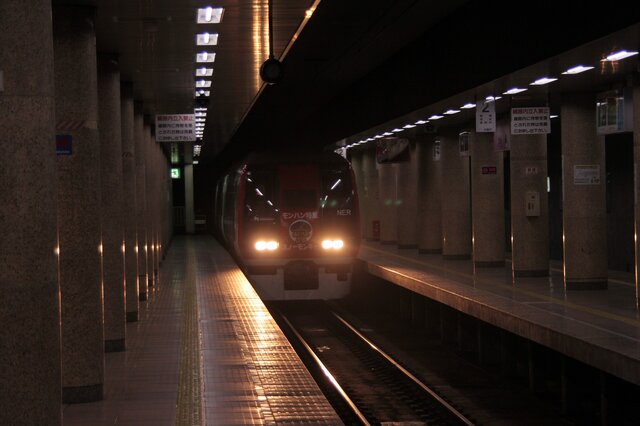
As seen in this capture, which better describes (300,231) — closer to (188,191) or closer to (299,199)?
(299,199)

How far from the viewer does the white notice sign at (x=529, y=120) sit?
16.5 m

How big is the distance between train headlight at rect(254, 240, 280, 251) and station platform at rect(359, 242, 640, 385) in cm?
240

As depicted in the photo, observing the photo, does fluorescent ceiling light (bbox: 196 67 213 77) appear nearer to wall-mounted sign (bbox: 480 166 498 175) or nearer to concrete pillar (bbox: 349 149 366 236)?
wall-mounted sign (bbox: 480 166 498 175)

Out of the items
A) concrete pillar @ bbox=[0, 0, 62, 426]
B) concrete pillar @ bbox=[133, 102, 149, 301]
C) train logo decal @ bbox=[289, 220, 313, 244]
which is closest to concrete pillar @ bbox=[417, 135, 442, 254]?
train logo decal @ bbox=[289, 220, 313, 244]

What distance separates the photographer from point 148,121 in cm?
2158

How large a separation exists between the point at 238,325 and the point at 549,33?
19.1 feet

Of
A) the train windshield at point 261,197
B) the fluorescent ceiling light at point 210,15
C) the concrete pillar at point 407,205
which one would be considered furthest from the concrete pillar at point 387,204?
the fluorescent ceiling light at point 210,15

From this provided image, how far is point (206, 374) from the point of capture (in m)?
10.0

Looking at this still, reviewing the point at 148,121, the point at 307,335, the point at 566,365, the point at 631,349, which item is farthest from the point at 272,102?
the point at 631,349

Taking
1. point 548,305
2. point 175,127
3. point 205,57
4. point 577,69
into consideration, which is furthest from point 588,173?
point 175,127

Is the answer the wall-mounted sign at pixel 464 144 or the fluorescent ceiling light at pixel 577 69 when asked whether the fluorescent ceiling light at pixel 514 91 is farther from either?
the wall-mounted sign at pixel 464 144

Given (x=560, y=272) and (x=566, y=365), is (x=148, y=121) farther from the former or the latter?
(x=566, y=365)

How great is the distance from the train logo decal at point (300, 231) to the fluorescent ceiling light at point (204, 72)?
5.12m

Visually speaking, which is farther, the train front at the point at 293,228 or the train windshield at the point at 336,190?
the train windshield at the point at 336,190
